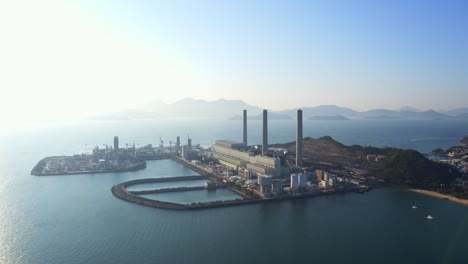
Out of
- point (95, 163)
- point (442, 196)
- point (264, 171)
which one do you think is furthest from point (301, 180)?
point (95, 163)

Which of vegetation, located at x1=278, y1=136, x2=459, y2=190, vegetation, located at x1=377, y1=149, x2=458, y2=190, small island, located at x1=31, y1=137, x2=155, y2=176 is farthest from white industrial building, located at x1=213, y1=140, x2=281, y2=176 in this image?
vegetation, located at x1=377, y1=149, x2=458, y2=190

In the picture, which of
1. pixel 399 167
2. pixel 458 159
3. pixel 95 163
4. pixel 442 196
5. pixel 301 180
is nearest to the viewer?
pixel 442 196

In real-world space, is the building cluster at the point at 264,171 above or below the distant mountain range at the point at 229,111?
below

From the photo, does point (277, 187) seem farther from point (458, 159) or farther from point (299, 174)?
point (458, 159)

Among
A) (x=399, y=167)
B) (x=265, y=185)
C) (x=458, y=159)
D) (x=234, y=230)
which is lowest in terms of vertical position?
(x=234, y=230)

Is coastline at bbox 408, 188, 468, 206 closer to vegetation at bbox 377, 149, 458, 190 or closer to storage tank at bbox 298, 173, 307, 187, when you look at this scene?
vegetation at bbox 377, 149, 458, 190

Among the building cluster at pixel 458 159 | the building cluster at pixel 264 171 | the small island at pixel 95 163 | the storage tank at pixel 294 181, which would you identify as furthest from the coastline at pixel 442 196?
the small island at pixel 95 163

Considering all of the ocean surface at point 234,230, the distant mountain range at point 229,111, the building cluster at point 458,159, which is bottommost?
the ocean surface at point 234,230

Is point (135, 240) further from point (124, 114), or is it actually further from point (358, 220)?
point (124, 114)

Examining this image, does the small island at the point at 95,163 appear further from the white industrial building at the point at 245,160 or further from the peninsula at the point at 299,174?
the white industrial building at the point at 245,160

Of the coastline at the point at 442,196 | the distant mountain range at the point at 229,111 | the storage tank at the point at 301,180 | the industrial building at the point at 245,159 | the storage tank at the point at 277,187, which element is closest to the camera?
the coastline at the point at 442,196

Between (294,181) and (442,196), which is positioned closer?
(442,196)
